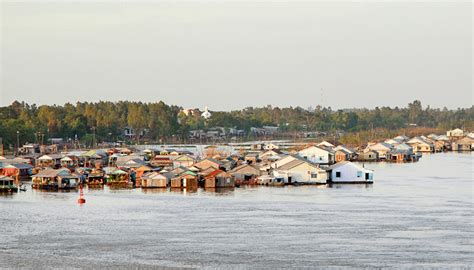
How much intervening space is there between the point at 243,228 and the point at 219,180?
24.5ft

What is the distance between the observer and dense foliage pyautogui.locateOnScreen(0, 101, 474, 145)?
44.9 m

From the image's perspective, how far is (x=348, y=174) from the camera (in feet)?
77.3

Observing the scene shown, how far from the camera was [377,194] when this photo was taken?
803 inches

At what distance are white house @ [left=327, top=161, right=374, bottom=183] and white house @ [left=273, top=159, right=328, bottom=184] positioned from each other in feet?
1.63

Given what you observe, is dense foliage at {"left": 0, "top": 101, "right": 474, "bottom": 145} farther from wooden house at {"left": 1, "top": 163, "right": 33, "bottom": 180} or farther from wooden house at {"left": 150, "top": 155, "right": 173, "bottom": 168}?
wooden house at {"left": 1, "top": 163, "right": 33, "bottom": 180}

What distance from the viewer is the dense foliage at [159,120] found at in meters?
44.9

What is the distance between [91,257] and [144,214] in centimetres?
432

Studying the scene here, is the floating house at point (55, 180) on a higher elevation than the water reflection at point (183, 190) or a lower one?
higher

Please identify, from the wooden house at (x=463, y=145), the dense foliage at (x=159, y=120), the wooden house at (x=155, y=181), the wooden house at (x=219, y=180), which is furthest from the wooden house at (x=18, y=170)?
the wooden house at (x=463, y=145)

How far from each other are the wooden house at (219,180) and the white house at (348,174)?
107 inches

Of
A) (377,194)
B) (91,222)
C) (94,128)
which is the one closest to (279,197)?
(377,194)

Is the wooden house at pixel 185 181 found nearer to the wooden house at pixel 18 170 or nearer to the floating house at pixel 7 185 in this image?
the floating house at pixel 7 185

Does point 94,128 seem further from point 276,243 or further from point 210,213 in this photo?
point 276,243

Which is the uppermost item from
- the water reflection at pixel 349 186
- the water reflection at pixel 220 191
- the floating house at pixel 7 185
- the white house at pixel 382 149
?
the white house at pixel 382 149
